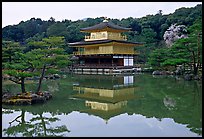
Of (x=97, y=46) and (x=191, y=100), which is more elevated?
(x=97, y=46)

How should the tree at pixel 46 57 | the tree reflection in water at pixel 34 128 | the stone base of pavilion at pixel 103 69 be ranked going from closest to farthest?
the tree reflection in water at pixel 34 128 < the tree at pixel 46 57 < the stone base of pavilion at pixel 103 69

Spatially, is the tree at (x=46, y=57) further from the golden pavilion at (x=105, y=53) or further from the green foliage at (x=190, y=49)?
the golden pavilion at (x=105, y=53)

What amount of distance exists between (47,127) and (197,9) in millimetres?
41756

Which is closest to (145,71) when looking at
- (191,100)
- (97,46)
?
(97,46)

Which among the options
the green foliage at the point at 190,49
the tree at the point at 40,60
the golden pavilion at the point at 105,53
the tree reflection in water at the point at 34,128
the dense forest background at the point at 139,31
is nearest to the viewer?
the tree reflection in water at the point at 34,128

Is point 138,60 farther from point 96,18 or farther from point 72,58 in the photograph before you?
point 96,18

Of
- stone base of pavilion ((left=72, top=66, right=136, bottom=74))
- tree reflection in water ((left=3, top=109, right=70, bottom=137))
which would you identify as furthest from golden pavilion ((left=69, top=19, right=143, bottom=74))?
tree reflection in water ((left=3, top=109, right=70, bottom=137))

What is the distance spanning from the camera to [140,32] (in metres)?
45.0

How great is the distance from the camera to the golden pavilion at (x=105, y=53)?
2655 cm

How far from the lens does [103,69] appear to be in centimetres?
2620

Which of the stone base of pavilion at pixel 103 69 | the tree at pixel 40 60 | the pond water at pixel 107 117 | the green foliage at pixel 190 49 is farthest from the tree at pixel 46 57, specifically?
the stone base of pavilion at pixel 103 69

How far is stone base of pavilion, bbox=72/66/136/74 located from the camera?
84.3 feet

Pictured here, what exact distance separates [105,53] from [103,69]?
5.70 ft

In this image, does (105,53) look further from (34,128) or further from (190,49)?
(34,128)
